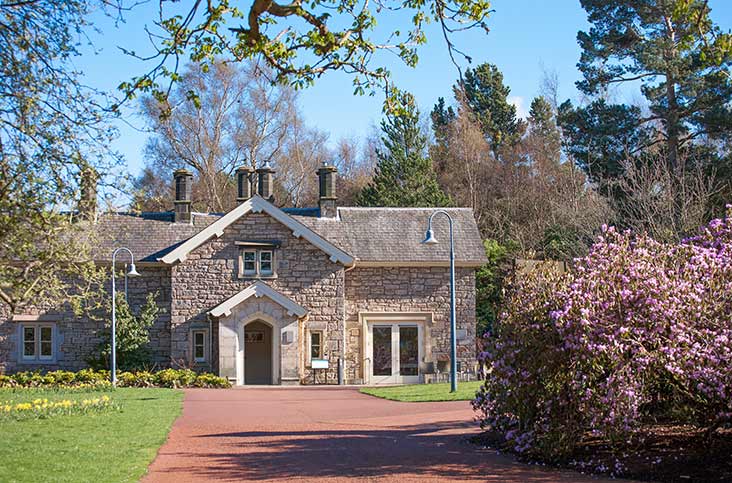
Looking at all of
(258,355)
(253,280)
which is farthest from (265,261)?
(258,355)

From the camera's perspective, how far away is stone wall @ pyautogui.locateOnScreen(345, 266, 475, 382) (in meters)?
31.8

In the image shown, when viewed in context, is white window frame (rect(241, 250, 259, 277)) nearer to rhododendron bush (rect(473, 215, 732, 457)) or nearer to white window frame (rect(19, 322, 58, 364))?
white window frame (rect(19, 322, 58, 364))

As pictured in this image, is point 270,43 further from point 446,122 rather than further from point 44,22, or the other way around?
point 446,122

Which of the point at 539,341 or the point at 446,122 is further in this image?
the point at 446,122

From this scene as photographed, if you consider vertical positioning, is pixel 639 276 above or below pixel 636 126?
below

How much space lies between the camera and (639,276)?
11.6 meters

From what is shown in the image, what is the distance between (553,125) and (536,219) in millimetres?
11929

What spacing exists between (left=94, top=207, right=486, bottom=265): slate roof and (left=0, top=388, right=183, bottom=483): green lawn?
12141 millimetres

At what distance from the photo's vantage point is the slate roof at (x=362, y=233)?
31.7m

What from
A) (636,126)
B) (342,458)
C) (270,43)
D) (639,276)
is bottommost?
(342,458)

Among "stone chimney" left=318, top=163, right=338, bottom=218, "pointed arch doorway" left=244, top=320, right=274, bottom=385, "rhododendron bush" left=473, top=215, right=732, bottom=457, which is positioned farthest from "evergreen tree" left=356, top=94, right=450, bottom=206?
"rhododendron bush" left=473, top=215, right=732, bottom=457

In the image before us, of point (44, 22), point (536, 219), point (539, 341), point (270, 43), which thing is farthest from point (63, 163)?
point (536, 219)

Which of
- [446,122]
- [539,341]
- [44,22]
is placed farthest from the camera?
[446,122]

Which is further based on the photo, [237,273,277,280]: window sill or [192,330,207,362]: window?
[237,273,277,280]: window sill
